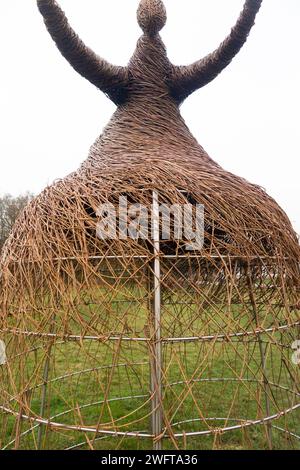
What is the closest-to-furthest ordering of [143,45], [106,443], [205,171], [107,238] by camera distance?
1. [107,238]
2. [205,171]
3. [143,45]
4. [106,443]

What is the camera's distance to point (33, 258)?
176cm

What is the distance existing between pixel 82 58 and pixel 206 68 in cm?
83

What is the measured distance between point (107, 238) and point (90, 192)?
260 mm

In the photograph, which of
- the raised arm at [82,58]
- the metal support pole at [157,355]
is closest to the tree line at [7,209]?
the raised arm at [82,58]

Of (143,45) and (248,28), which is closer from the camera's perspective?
(248,28)

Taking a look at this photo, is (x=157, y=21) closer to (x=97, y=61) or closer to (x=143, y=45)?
(x=143, y=45)

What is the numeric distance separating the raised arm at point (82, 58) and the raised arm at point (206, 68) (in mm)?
358

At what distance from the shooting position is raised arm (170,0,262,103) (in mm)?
2490

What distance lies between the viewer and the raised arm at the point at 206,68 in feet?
8.17

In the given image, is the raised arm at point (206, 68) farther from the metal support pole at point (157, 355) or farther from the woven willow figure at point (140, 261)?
the metal support pole at point (157, 355)

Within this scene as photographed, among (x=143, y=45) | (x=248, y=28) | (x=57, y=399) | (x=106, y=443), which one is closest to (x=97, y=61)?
(x=143, y=45)

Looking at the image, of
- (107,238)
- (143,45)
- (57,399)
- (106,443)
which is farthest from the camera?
(57,399)

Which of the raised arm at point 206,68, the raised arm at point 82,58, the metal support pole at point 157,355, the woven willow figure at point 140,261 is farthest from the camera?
the raised arm at point 206,68

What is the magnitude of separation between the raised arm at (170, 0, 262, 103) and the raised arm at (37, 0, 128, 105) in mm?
358
